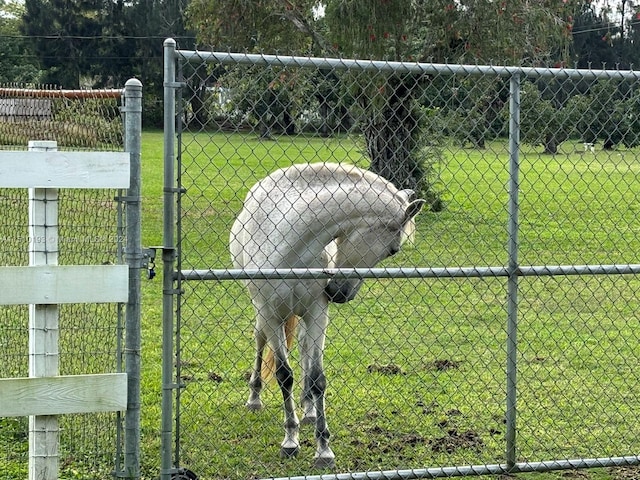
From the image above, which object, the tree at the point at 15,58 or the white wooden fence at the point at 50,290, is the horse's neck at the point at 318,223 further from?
the tree at the point at 15,58

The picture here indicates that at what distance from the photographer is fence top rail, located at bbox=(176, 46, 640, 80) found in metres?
4.26

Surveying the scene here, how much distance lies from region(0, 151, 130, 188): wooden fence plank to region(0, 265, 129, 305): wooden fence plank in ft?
1.21

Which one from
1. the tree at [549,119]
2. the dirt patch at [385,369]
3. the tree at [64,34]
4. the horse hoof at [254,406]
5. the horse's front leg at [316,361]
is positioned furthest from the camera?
the tree at [64,34]

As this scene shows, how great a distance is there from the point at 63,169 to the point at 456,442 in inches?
126

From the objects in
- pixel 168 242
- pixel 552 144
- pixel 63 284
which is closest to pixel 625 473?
pixel 168 242

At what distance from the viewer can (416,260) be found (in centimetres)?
1168

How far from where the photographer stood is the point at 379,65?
4.49m

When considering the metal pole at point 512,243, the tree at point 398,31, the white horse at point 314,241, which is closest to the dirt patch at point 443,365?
the white horse at point 314,241

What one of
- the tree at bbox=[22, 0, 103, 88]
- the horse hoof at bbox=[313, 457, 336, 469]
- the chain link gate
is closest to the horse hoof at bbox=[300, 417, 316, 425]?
the chain link gate

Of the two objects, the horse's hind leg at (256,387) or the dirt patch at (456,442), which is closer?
the dirt patch at (456,442)

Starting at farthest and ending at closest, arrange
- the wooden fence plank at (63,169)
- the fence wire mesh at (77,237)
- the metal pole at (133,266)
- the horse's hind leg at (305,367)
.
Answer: the horse's hind leg at (305,367)
the fence wire mesh at (77,237)
the metal pole at (133,266)
the wooden fence plank at (63,169)

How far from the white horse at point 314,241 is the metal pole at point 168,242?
107 cm

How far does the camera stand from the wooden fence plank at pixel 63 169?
398 centimetres

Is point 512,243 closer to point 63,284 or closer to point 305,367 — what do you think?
point 305,367
